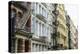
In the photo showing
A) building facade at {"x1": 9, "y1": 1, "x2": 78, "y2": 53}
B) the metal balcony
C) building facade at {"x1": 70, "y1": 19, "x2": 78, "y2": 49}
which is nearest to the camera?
building facade at {"x1": 9, "y1": 1, "x2": 78, "y2": 53}

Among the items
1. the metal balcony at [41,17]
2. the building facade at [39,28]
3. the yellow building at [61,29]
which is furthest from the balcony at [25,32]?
the yellow building at [61,29]

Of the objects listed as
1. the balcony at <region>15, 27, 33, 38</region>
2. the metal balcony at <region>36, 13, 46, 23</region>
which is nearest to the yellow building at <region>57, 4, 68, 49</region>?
the metal balcony at <region>36, 13, 46, 23</region>

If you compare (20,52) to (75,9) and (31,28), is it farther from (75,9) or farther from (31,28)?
(75,9)

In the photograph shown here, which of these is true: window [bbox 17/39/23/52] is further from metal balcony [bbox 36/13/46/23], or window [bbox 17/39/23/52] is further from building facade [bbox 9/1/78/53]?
metal balcony [bbox 36/13/46/23]

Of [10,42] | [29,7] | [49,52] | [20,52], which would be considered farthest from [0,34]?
[49,52]

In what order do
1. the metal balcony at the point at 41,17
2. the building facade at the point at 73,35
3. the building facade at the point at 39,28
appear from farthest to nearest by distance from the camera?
the building facade at the point at 73,35, the metal balcony at the point at 41,17, the building facade at the point at 39,28

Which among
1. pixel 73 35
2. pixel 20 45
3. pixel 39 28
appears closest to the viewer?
pixel 20 45

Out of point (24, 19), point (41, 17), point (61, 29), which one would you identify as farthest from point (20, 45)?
point (61, 29)

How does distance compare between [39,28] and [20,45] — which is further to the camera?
[39,28]

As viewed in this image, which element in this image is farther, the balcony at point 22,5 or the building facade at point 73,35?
the building facade at point 73,35

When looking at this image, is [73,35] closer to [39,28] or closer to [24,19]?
[39,28]

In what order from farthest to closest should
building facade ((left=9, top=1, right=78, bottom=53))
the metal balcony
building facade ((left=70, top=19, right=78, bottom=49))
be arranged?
building facade ((left=70, top=19, right=78, bottom=49)) < the metal balcony < building facade ((left=9, top=1, right=78, bottom=53))

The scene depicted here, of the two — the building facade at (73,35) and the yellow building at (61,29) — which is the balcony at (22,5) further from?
the building facade at (73,35)

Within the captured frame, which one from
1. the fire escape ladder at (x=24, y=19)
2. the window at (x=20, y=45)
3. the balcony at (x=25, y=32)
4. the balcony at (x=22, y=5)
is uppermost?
the balcony at (x=22, y=5)
